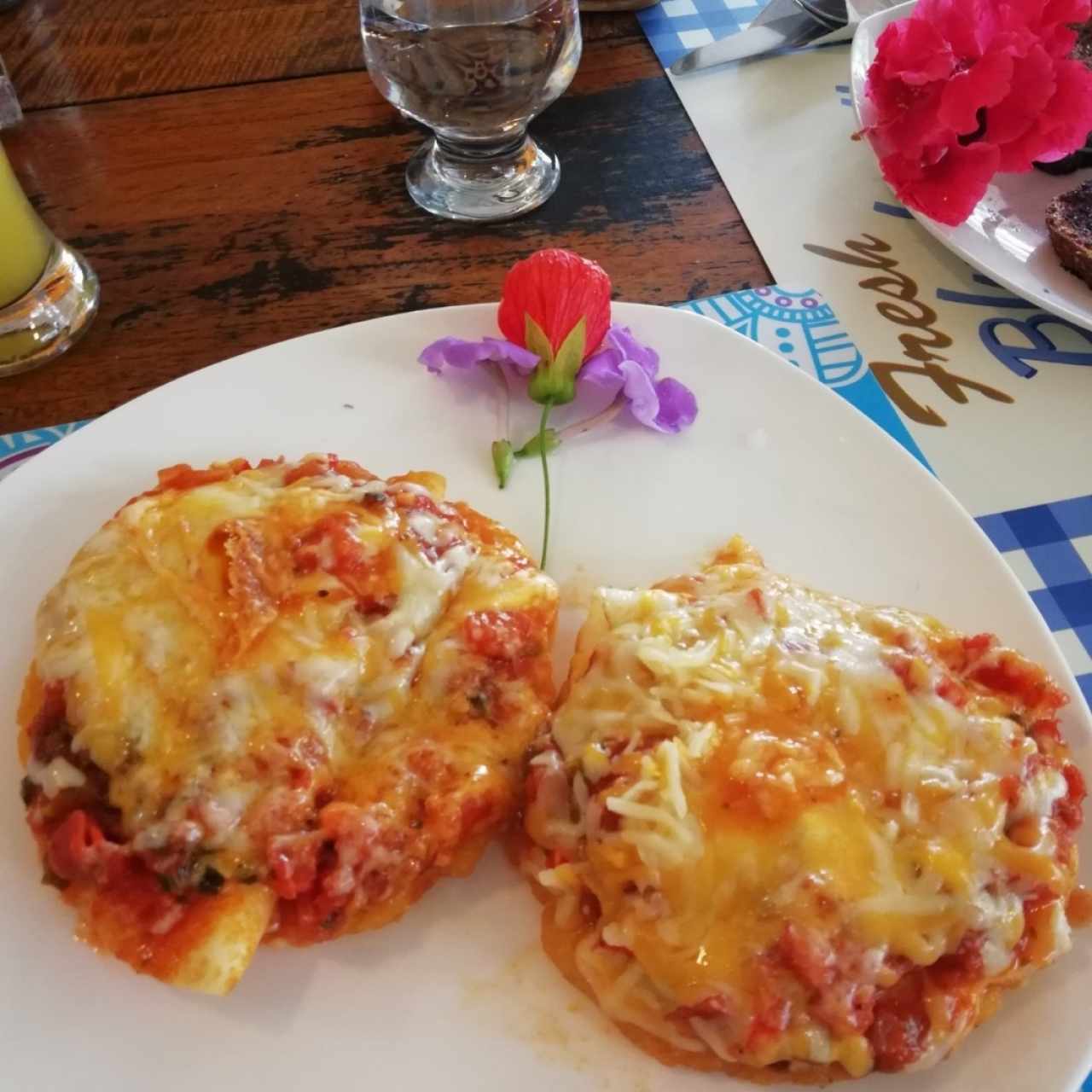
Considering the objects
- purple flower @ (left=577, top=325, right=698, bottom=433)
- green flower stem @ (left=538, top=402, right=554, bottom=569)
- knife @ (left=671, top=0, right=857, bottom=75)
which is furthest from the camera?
knife @ (left=671, top=0, right=857, bottom=75)

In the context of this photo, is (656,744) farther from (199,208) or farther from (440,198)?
(199,208)

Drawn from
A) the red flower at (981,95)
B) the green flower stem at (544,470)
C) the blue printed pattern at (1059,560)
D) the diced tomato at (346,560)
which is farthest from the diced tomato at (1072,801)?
the red flower at (981,95)

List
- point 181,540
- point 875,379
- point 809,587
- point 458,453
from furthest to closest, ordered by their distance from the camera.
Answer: point 875,379
point 458,453
point 809,587
point 181,540

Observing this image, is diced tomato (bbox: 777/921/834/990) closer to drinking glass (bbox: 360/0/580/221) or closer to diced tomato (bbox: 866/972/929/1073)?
diced tomato (bbox: 866/972/929/1073)

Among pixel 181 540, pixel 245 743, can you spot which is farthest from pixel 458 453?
pixel 245 743

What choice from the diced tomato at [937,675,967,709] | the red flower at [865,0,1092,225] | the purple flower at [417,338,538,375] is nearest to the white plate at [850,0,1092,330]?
the red flower at [865,0,1092,225]

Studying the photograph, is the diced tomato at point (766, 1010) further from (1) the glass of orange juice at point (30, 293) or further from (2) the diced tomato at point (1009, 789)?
A: (1) the glass of orange juice at point (30, 293)

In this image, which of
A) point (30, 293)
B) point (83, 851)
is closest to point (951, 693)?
point (83, 851)
